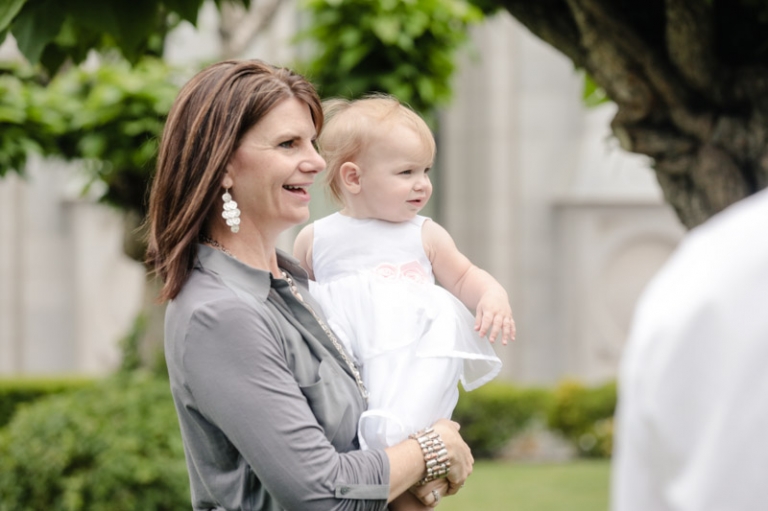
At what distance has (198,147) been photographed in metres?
2.16

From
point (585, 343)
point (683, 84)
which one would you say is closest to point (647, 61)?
point (683, 84)

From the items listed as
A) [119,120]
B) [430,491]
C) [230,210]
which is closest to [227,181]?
[230,210]

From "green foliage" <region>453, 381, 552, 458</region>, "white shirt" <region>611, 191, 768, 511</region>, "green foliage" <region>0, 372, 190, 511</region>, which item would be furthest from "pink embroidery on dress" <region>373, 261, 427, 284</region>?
"green foliage" <region>453, 381, 552, 458</region>

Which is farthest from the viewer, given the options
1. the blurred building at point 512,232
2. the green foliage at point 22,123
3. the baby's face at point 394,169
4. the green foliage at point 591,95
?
the blurred building at point 512,232

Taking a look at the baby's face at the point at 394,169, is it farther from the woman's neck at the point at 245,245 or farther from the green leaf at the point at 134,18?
the green leaf at the point at 134,18

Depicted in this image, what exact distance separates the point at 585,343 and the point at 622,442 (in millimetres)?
12869

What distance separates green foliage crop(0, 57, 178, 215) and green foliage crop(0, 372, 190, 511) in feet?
5.41

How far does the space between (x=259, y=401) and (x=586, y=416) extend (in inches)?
413


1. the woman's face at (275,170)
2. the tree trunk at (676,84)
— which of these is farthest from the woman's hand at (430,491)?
the tree trunk at (676,84)

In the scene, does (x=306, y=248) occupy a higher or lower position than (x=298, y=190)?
lower

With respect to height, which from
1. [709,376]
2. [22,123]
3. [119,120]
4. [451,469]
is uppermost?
[709,376]

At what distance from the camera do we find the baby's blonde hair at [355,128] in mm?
2496

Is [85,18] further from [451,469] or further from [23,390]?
[23,390]

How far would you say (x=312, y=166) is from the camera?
7.28 feet
